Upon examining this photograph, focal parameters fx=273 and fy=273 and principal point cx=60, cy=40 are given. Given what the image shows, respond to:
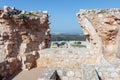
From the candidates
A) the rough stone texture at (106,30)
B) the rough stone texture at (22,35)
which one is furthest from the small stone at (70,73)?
the rough stone texture at (22,35)

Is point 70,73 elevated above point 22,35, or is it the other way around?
point 22,35

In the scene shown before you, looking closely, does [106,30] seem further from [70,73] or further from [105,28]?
[70,73]

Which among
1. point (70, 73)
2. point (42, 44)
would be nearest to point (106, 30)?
point (70, 73)

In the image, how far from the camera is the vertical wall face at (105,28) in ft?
36.7

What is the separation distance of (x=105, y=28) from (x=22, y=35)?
5.37 m

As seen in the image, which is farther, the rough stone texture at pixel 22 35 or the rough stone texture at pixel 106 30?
the rough stone texture at pixel 22 35

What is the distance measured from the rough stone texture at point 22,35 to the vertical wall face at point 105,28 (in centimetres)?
332

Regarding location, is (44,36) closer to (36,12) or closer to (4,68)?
(36,12)

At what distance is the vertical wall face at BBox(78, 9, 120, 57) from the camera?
1117 cm

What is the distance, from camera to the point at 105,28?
11.5 metres

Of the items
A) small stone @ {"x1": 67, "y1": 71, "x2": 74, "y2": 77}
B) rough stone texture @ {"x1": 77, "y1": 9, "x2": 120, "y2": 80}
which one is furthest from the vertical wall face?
small stone @ {"x1": 67, "y1": 71, "x2": 74, "y2": 77}

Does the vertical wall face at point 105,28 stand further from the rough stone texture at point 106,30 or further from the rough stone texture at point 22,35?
the rough stone texture at point 22,35

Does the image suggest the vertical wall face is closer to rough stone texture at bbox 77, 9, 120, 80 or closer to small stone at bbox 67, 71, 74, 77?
rough stone texture at bbox 77, 9, 120, 80

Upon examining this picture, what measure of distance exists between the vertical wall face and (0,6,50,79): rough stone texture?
3316 mm
